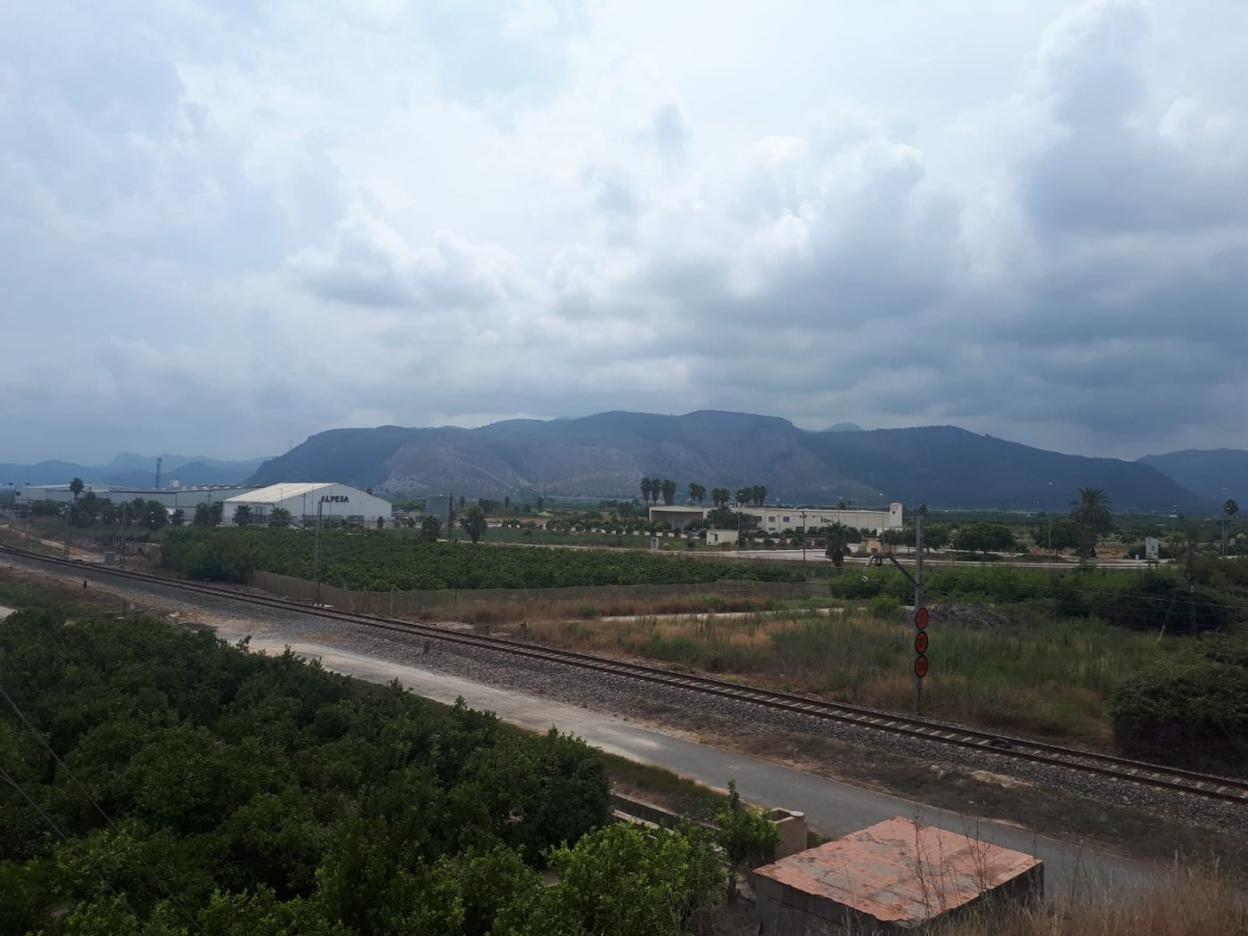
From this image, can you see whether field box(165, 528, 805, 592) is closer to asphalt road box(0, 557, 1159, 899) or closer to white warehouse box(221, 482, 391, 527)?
asphalt road box(0, 557, 1159, 899)

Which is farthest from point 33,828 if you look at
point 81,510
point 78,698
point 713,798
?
point 81,510

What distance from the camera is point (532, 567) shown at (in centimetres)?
6206

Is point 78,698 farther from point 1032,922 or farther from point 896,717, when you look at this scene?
point 896,717

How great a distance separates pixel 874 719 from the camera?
21797mm

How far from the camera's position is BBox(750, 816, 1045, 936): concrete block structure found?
25.9 ft

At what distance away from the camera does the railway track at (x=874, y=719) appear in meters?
16.9

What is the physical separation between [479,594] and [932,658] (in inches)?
966

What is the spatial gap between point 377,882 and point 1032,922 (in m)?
5.10

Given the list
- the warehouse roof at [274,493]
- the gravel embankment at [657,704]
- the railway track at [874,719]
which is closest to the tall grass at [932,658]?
the railway track at [874,719]

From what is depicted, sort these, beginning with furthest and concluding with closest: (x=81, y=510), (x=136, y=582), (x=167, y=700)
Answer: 1. (x=81, y=510)
2. (x=136, y=582)
3. (x=167, y=700)

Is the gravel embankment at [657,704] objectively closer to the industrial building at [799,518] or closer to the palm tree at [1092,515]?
the palm tree at [1092,515]

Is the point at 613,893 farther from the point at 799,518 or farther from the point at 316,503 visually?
the point at 316,503

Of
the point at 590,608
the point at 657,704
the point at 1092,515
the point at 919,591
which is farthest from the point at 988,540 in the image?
the point at 657,704

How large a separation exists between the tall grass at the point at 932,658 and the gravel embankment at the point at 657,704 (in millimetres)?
3613
